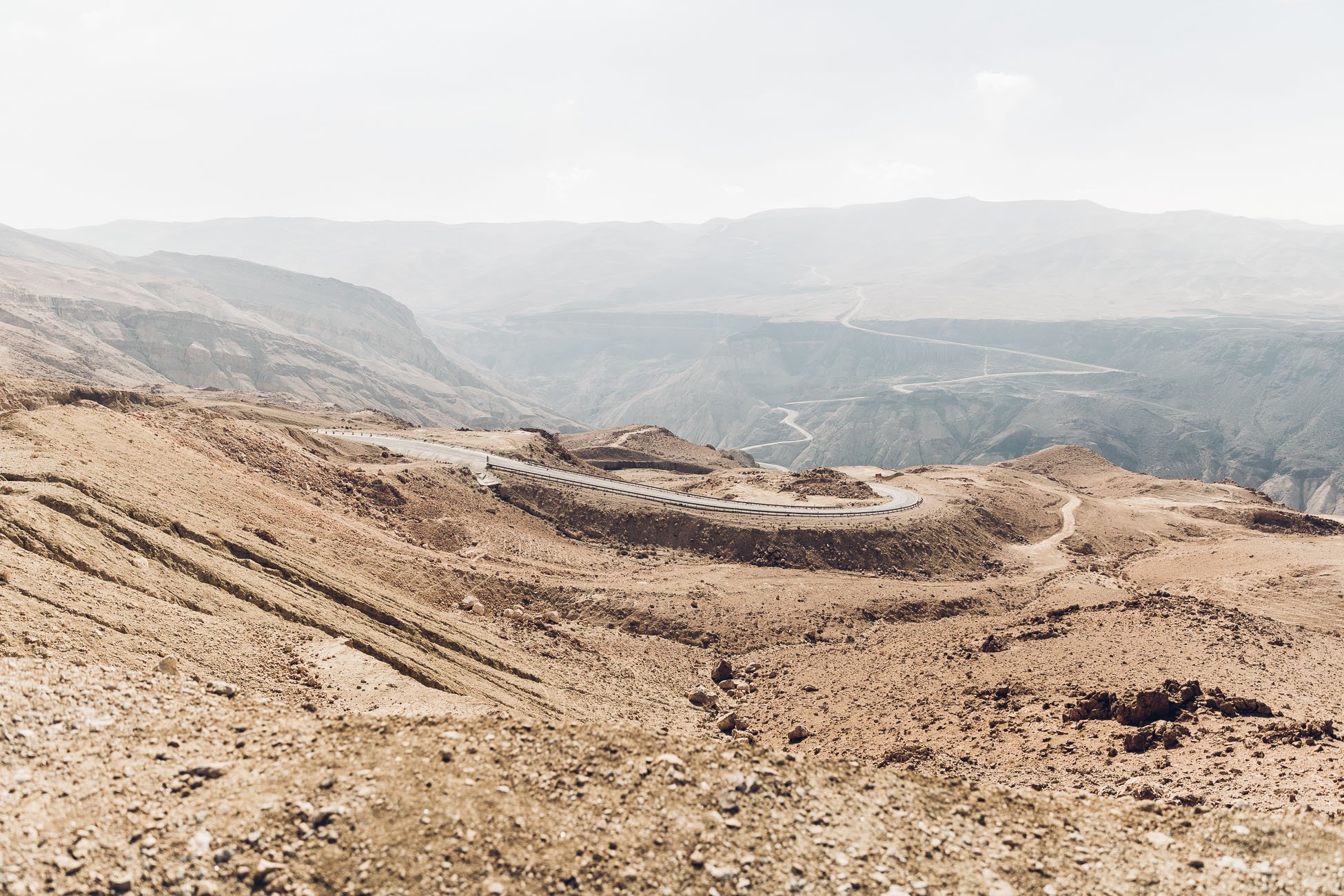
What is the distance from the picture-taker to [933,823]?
9.24 metres

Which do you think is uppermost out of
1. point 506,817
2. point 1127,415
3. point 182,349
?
point 506,817

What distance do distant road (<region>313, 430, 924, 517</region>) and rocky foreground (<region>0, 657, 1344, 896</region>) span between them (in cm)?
2906

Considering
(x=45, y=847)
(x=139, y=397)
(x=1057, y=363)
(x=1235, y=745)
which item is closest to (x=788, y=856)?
(x=45, y=847)

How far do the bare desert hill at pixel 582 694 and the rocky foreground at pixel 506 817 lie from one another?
0.04 metres

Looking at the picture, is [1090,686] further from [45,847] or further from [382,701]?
[45,847]

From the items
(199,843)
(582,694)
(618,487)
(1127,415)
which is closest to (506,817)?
(199,843)

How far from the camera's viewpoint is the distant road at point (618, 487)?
130 feet

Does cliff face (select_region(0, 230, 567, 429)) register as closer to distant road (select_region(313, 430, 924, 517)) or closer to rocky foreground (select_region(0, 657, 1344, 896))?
distant road (select_region(313, 430, 924, 517))

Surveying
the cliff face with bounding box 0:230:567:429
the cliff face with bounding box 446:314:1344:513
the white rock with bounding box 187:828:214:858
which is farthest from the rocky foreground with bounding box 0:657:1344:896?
the cliff face with bounding box 446:314:1344:513

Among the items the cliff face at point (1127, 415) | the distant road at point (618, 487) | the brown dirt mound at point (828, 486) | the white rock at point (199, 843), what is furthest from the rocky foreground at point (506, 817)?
the cliff face at point (1127, 415)

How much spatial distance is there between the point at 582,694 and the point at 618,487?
22.4 m

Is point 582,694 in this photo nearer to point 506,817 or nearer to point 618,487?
point 506,817

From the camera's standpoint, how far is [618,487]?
4191 cm

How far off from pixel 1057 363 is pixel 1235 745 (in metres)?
198
